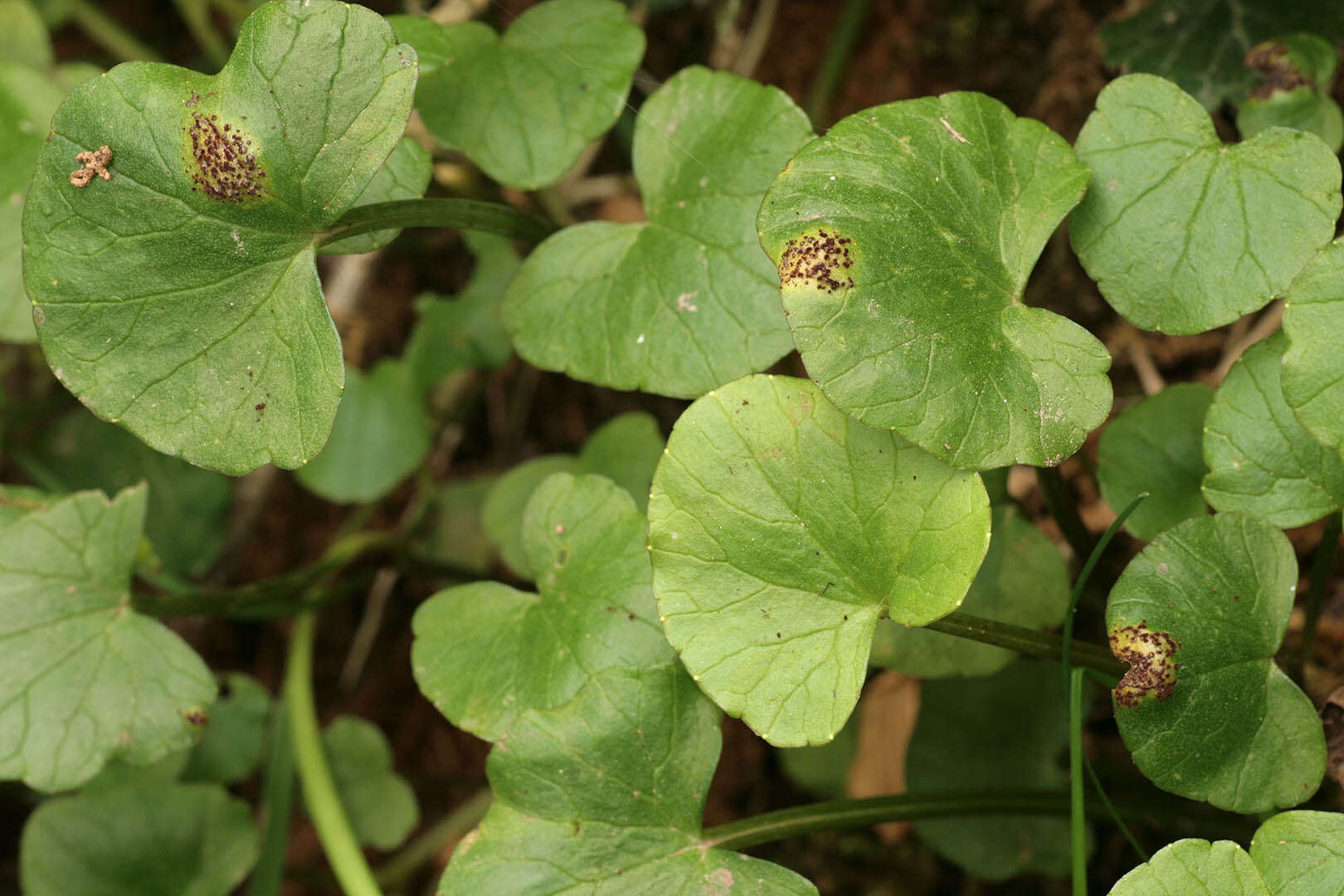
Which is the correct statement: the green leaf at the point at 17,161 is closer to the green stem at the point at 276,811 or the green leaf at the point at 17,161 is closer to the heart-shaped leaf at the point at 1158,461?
the green stem at the point at 276,811

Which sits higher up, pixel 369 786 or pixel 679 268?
pixel 679 268

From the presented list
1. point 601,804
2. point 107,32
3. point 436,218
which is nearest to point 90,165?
point 436,218

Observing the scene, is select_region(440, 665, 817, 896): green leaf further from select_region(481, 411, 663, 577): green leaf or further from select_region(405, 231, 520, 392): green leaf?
select_region(405, 231, 520, 392): green leaf

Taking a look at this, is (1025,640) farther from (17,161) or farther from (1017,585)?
(17,161)

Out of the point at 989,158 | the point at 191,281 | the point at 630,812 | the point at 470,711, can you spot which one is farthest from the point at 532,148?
the point at 630,812

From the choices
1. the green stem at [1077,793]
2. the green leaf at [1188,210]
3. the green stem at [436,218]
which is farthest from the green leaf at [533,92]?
the green stem at [1077,793]

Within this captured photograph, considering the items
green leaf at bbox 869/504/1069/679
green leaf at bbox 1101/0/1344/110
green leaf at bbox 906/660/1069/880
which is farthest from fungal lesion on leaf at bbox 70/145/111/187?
green leaf at bbox 1101/0/1344/110
